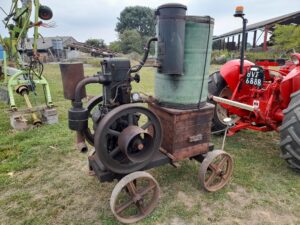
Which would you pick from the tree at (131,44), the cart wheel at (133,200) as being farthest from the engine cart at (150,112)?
the tree at (131,44)

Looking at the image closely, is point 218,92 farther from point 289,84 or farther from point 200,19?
point 200,19

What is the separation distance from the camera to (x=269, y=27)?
734 inches

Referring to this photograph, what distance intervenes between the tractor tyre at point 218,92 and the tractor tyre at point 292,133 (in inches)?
47.3

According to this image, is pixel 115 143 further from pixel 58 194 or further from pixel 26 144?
pixel 26 144

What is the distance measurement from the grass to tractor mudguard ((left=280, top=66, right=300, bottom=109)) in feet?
2.75

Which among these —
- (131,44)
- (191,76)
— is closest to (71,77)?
(191,76)

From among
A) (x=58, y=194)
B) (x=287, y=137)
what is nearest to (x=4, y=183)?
(x=58, y=194)

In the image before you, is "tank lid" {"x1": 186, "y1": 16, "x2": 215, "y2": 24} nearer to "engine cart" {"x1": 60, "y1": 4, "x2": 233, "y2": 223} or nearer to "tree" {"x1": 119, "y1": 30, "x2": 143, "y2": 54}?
"engine cart" {"x1": 60, "y1": 4, "x2": 233, "y2": 223}

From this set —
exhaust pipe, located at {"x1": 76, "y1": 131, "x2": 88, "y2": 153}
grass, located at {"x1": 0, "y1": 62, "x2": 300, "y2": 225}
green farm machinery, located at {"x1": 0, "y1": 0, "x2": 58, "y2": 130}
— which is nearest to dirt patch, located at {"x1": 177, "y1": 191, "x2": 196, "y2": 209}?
grass, located at {"x1": 0, "y1": 62, "x2": 300, "y2": 225}

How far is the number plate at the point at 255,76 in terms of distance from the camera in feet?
9.91

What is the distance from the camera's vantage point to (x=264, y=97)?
305 cm

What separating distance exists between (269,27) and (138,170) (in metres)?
20.3

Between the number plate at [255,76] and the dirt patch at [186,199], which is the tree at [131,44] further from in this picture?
the dirt patch at [186,199]

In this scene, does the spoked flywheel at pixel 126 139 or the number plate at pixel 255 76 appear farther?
the number plate at pixel 255 76
